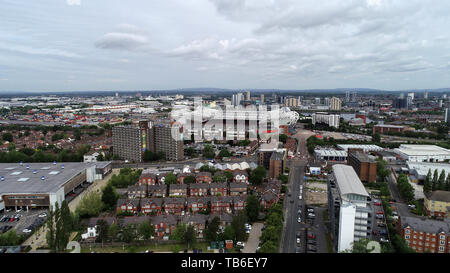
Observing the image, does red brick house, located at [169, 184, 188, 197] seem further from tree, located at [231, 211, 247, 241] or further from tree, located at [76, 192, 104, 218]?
tree, located at [231, 211, 247, 241]

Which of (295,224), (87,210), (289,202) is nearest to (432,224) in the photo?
(295,224)

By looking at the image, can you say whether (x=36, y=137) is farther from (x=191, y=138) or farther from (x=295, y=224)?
(x=295, y=224)

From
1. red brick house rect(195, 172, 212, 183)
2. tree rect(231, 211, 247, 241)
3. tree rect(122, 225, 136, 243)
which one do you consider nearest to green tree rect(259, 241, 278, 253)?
tree rect(231, 211, 247, 241)

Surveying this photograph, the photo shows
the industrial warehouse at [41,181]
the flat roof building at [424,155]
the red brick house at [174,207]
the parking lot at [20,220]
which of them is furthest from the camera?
the flat roof building at [424,155]

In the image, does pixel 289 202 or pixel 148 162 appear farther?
pixel 148 162

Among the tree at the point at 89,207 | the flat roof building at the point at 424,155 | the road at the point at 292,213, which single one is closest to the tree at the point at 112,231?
the tree at the point at 89,207

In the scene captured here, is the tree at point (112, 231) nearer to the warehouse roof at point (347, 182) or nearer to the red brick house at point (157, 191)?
the red brick house at point (157, 191)
